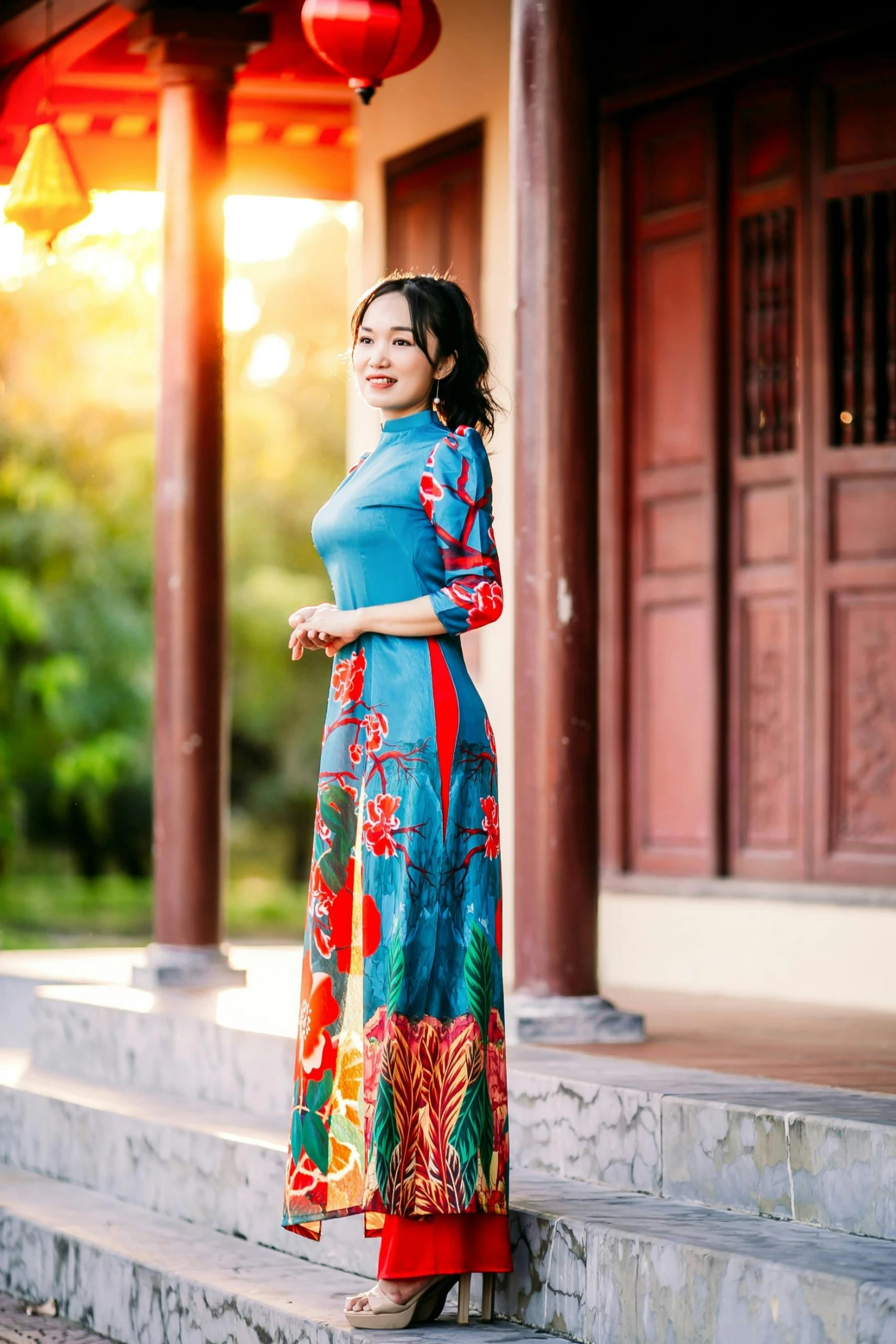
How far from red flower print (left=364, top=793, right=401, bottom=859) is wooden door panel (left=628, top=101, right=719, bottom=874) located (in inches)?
135

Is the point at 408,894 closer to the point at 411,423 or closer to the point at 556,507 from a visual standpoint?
the point at 411,423

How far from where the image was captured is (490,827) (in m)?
3.42

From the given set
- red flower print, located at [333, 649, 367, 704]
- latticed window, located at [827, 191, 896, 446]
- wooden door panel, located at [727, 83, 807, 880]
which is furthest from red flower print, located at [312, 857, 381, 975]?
latticed window, located at [827, 191, 896, 446]

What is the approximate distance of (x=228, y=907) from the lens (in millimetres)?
23734

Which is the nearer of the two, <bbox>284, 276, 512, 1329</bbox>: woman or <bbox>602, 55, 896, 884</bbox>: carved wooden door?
<bbox>284, 276, 512, 1329</bbox>: woman

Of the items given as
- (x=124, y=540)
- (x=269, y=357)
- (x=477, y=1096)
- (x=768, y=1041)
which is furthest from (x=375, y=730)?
(x=269, y=357)

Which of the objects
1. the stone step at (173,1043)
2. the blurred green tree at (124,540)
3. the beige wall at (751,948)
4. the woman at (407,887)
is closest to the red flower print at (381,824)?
the woman at (407,887)

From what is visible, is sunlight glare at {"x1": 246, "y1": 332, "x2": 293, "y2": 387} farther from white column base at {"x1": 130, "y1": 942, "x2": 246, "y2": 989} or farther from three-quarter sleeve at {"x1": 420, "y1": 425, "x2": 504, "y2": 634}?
three-quarter sleeve at {"x1": 420, "y1": 425, "x2": 504, "y2": 634}

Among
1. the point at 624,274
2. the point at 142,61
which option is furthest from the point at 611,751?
the point at 142,61

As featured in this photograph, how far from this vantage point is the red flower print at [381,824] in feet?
11.0

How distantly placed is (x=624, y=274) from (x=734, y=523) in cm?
105

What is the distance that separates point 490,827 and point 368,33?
2876 mm

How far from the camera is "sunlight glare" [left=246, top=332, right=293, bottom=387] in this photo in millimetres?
23938

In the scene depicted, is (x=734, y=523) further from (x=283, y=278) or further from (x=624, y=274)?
(x=283, y=278)
